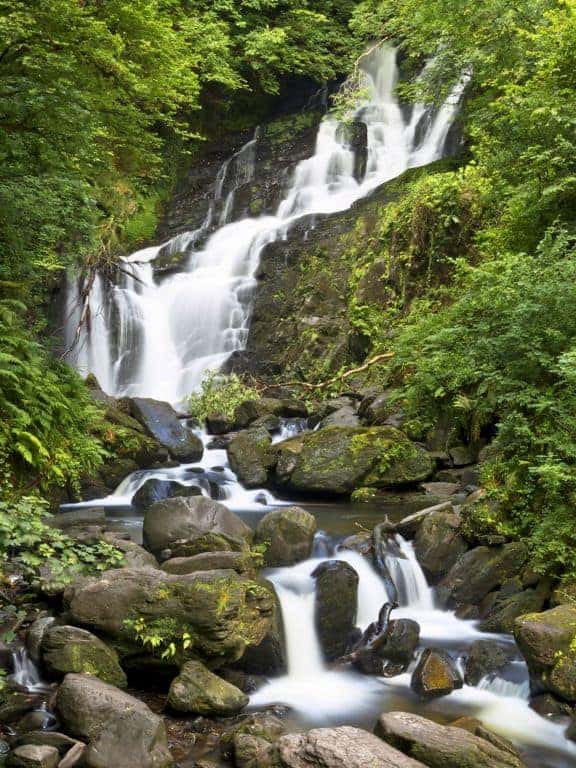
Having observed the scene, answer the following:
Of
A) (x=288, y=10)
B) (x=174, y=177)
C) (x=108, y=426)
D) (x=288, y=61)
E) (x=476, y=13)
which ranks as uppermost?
(x=288, y=10)

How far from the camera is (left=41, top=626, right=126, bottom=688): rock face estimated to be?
18.2 ft

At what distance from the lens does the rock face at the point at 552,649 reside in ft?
17.8

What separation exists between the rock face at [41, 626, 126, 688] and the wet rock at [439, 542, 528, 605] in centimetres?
353

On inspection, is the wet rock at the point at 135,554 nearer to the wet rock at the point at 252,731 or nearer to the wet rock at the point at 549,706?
the wet rock at the point at 252,731

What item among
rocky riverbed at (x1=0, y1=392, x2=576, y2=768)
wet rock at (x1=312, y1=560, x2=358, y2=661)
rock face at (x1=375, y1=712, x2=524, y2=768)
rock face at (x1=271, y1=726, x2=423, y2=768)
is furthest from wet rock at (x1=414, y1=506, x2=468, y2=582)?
rock face at (x1=271, y1=726, x2=423, y2=768)

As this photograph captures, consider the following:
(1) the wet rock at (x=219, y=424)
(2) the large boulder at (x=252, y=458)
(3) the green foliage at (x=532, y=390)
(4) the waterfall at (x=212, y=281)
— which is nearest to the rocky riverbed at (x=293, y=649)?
(3) the green foliage at (x=532, y=390)

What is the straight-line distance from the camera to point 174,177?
78.2 ft

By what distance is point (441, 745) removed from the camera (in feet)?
15.4

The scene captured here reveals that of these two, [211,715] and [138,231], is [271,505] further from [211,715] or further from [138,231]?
[138,231]

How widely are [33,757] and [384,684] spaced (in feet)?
10.1

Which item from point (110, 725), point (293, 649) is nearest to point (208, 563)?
point (293, 649)

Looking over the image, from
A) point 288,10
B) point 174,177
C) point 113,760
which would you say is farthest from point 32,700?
point 288,10

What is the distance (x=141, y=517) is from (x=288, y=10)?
21.0 meters

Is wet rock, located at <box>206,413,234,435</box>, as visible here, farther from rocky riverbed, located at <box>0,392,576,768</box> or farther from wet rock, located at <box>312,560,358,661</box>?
wet rock, located at <box>312,560,358,661</box>
